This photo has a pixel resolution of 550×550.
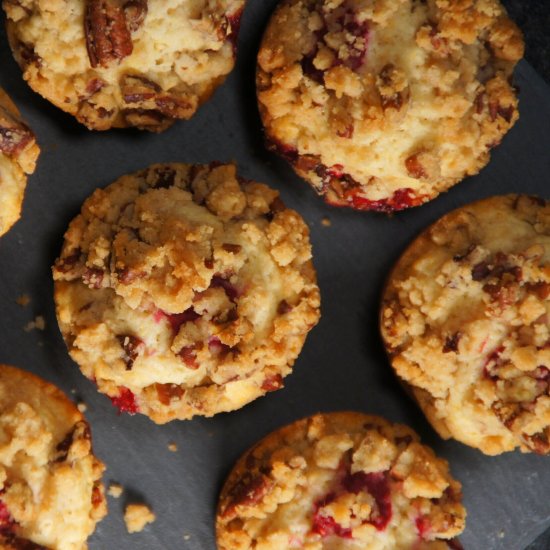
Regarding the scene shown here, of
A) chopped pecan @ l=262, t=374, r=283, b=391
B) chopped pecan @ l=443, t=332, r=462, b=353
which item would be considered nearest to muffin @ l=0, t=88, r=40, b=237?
chopped pecan @ l=262, t=374, r=283, b=391

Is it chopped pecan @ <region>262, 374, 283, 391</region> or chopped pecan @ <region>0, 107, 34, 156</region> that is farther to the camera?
chopped pecan @ <region>262, 374, 283, 391</region>

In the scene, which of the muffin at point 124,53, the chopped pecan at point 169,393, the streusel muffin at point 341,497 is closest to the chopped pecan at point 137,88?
the muffin at point 124,53

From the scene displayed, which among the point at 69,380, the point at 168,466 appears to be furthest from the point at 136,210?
the point at 168,466

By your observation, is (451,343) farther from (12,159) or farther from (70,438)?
(12,159)

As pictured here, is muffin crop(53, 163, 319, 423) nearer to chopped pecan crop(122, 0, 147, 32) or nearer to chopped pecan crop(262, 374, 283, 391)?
chopped pecan crop(262, 374, 283, 391)

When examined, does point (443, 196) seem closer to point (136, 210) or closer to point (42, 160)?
point (136, 210)
